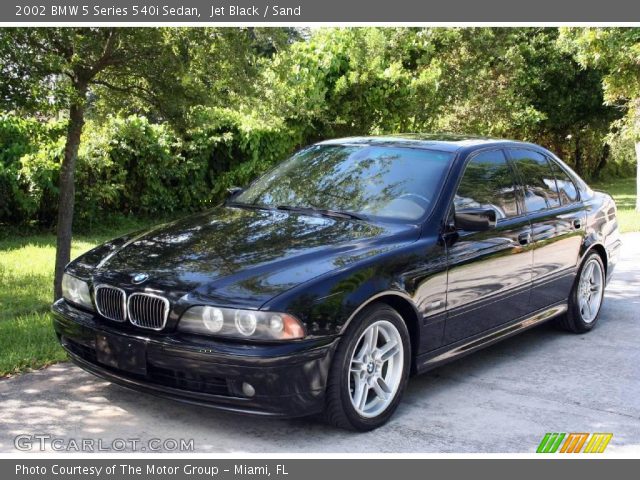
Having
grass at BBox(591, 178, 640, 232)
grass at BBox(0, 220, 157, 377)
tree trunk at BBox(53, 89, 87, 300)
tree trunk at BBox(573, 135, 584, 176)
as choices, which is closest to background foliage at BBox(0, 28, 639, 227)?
tree trunk at BBox(53, 89, 87, 300)

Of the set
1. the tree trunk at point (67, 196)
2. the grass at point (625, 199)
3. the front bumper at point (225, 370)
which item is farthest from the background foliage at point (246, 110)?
the front bumper at point (225, 370)

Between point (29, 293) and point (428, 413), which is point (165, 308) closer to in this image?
point (428, 413)

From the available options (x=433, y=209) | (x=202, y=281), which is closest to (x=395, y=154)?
(x=433, y=209)

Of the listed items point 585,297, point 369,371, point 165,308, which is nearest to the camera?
point 165,308

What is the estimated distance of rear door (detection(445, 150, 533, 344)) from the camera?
17.1 feet

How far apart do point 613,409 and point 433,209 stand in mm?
1614

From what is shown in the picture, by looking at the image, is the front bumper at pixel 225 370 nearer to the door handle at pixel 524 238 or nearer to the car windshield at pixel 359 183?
the car windshield at pixel 359 183

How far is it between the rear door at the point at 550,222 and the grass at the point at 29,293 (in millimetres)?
3401

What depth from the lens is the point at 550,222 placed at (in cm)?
624

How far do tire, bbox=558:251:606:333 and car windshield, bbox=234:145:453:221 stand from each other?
6.36 ft

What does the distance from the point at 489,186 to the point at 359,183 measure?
91 centimetres

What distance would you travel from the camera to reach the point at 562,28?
1623 cm

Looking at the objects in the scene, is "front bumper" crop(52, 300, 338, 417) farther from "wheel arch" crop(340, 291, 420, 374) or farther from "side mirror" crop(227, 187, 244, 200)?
"side mirror" crop(227, 187, 244, 200)

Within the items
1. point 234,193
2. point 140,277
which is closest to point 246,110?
point 234,193
